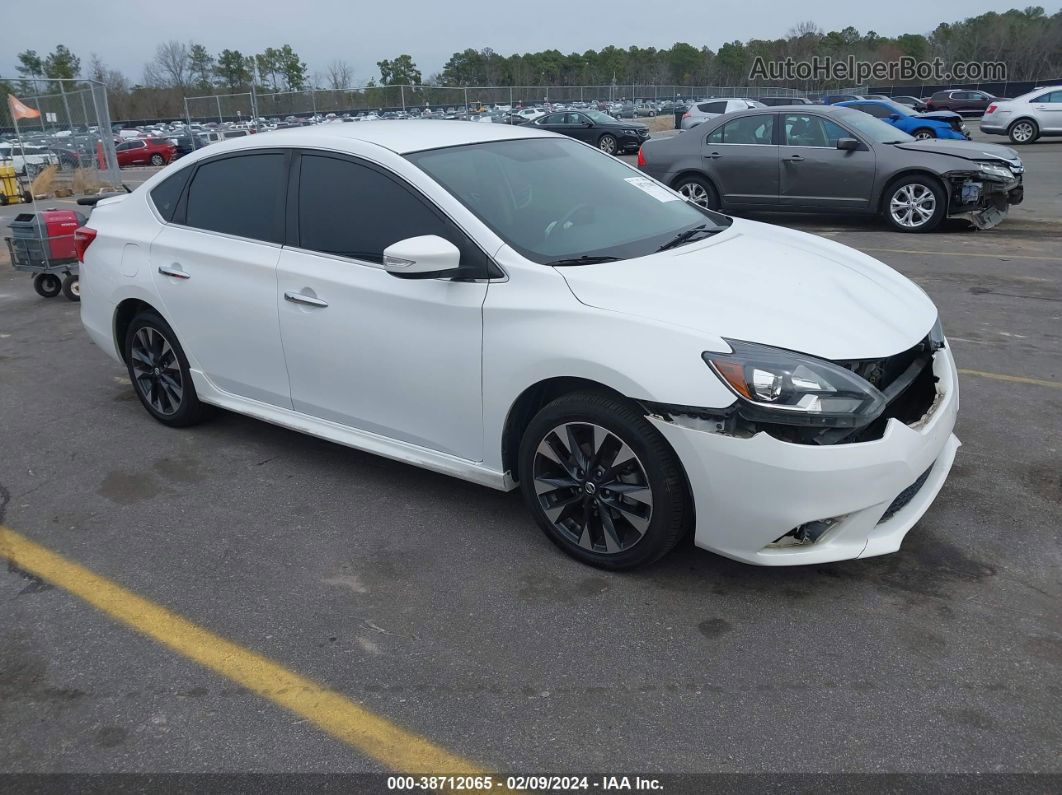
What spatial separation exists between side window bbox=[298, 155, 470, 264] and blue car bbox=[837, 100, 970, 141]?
779 inches

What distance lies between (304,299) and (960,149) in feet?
31.1

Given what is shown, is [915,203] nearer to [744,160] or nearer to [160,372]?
[744,160]

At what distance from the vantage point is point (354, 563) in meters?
3.61

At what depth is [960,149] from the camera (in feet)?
34.7

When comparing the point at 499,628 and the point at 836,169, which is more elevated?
the point at 836,169

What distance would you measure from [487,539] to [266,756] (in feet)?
4.67

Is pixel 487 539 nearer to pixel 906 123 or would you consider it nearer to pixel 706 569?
pixel 706 569

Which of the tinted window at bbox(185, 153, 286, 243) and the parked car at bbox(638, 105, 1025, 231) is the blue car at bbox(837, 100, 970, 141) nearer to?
the parked car at bbox(638, 105, 1025, 231)

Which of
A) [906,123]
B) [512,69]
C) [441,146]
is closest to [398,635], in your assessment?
[441,146]

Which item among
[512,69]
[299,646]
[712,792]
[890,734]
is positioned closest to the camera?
[712,792]

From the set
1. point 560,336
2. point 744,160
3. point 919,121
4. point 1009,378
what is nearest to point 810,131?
point 744,160

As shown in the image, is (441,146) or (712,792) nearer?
(712,792)

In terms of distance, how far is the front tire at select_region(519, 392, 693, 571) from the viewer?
3.14 metres

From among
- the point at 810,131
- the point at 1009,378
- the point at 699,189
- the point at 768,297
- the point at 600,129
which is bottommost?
the point at 1009,378
